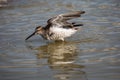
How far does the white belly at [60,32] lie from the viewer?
36.3ft

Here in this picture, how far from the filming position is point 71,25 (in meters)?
11.0

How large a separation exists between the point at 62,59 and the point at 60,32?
6.93 feet

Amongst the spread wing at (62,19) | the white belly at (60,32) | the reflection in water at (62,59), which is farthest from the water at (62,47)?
the spread wing at (62,19)

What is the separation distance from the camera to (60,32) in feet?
36.7

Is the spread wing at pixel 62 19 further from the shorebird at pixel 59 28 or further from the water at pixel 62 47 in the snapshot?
the water at pixel 62 47

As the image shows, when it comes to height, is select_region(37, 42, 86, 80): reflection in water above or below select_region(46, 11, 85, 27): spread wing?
below

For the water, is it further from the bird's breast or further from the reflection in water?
the bird's breast

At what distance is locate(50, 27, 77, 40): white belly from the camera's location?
1107 centimetres

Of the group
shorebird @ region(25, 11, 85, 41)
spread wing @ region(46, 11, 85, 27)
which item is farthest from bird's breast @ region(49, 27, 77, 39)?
spread wing @ region(46, 11, 85, 27)

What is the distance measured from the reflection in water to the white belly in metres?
0.20

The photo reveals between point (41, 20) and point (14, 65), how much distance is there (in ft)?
16.1

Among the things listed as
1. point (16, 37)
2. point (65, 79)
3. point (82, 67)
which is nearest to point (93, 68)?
point (82, 67)

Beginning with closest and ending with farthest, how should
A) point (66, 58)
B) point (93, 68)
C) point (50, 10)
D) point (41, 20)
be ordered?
point (93, 68) → point (66, 58) → point (41, 20) → point (50, 10)

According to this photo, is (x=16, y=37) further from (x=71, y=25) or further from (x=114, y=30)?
(x=114, y=30)
